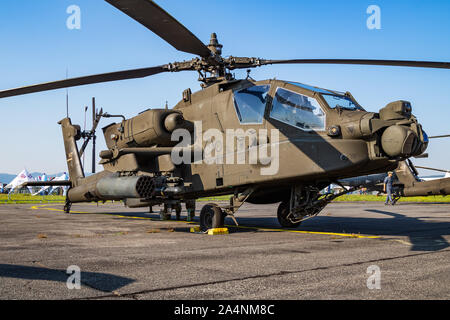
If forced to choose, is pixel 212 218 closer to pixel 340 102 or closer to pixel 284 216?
pixel 284 216

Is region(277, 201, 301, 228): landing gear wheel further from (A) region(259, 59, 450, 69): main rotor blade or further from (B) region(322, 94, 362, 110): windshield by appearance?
(A) region(259, 59, 450, 69): main rotor blade

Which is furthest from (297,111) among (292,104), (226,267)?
(226,267)

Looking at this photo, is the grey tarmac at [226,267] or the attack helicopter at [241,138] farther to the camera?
the attack helicopter at [241,138]

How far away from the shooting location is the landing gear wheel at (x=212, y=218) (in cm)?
1041

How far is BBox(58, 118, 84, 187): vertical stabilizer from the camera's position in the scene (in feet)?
57.1

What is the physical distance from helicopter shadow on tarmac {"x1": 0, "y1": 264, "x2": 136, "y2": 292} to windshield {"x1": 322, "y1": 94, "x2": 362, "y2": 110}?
6099 mm

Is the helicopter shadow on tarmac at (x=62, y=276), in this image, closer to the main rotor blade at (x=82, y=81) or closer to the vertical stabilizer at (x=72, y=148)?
the main rotor blade at (x=82, y=81)

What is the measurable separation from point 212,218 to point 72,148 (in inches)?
390

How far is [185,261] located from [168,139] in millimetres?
6164

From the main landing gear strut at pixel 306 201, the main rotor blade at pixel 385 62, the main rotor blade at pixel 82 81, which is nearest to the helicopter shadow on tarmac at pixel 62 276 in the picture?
the main rotor blade at pixel 82 81

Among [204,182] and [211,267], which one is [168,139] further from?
[211,267]

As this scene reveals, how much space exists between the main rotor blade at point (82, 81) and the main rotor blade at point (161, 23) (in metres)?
1.73

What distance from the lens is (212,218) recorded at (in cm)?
1053
